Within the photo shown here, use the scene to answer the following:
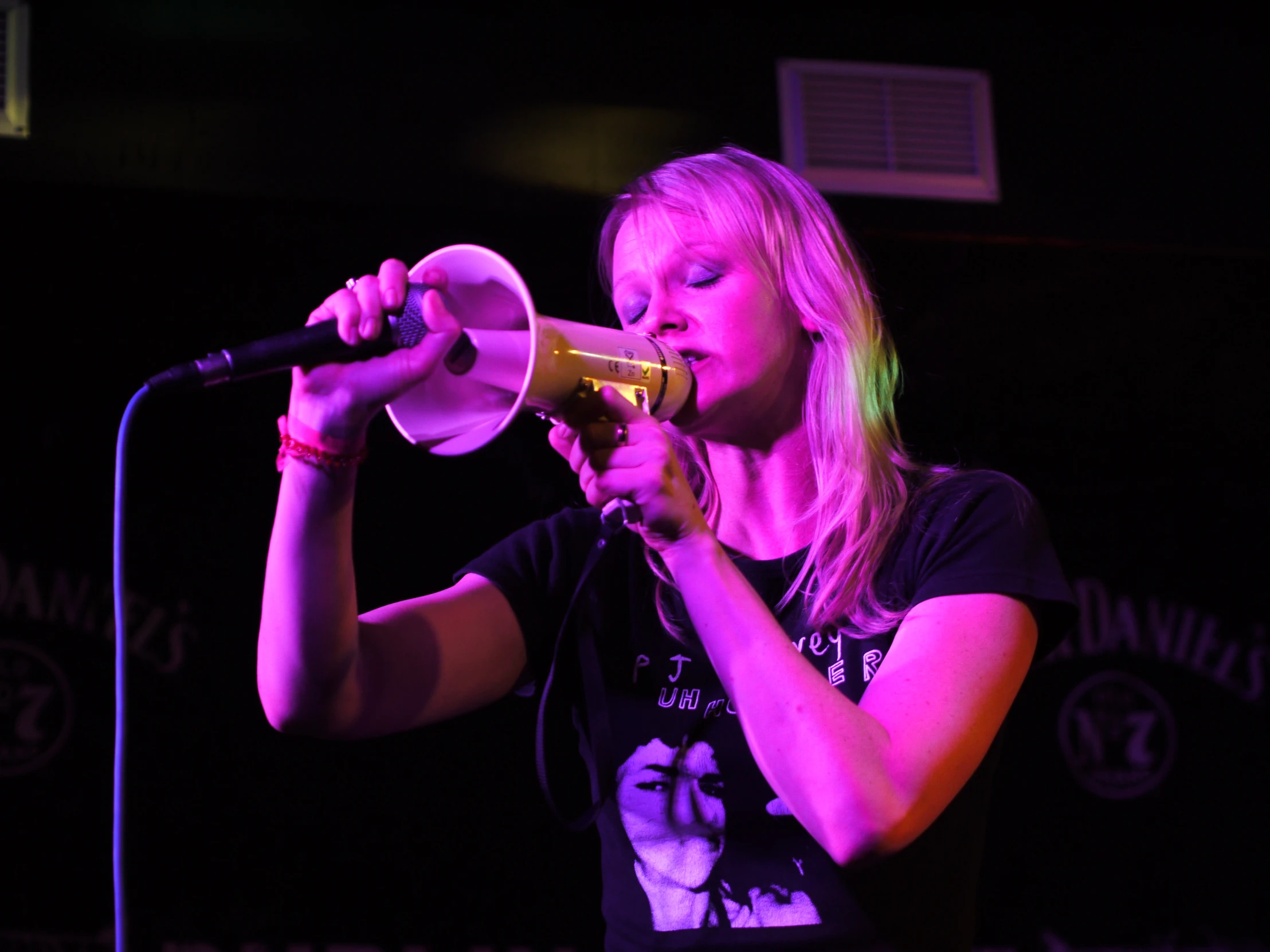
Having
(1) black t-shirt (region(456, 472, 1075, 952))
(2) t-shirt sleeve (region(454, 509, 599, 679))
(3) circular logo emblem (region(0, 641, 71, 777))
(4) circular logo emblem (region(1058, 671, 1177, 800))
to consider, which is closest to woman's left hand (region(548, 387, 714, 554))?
(1) black t-shirt (region(456, 472, 1075, 952))

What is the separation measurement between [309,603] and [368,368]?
26cm

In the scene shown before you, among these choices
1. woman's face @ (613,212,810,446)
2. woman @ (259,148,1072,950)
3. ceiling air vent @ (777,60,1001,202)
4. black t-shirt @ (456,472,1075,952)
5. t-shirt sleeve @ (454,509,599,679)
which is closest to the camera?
woman @ (259,148,1072,950)

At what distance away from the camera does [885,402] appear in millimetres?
1506

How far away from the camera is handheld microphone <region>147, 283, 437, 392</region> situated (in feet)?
3.00

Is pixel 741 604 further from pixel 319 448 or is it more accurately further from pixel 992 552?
pixel 319 448

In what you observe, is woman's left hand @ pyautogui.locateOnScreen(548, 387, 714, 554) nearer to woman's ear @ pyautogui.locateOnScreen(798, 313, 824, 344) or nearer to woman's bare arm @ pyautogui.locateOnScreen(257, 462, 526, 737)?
woman's bare arm @ pyautogui.locateOnScreen(257, 462, 526, 737)

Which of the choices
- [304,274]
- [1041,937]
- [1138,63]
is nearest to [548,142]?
[304,274]

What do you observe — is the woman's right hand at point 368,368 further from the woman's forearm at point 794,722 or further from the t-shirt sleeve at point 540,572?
the t-shirt sleeve at point 540,572

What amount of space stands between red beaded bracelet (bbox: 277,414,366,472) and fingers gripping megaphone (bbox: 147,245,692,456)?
9 cm

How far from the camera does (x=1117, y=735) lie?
299cm

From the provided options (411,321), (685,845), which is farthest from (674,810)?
(411,321)

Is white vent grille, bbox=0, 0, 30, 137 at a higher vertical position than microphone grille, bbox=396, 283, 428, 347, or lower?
higher

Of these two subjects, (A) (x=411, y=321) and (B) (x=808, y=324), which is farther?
(B) (x=808, y=324)

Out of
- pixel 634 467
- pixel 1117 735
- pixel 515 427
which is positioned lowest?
pixel 1117 735
